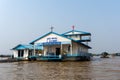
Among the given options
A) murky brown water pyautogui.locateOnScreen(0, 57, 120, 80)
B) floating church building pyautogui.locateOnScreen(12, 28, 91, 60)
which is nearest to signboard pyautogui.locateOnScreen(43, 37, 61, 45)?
floating church building pyautogui.locateOnScreen(12, 28, 91, 60)

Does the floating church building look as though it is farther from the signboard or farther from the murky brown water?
the murky brown water

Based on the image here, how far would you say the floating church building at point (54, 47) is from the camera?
35219 mm

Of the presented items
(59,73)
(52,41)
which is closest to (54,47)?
(52,41)

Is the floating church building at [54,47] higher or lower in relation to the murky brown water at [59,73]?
higher

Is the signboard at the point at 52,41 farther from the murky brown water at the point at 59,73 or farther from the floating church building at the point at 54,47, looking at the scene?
the murky brown water at the point at 59,73

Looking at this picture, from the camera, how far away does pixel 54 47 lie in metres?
38.8

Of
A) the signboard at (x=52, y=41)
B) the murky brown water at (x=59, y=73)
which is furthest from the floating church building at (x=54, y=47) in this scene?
the murky brown water at (x=59, y=73)

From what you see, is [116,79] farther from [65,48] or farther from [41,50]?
[41,50]

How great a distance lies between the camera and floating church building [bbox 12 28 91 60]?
35.2 meters

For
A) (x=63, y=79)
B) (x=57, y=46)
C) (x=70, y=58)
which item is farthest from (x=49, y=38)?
(x=63, y=79)

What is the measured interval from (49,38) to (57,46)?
7.90 ft

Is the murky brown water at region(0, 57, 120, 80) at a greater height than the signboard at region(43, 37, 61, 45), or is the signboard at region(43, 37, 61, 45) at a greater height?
the signboard at region(43, 37, 61, 45)

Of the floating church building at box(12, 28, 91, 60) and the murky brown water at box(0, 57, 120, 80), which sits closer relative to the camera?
the murky brown water at box(0, 57, 120, 80)

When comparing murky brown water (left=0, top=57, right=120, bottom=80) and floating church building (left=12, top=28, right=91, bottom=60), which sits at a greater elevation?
floating church building (left=12, top=28, right=91, bottom=60)
